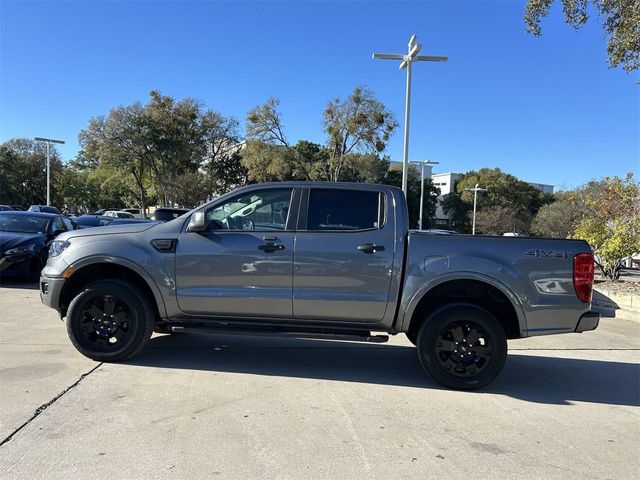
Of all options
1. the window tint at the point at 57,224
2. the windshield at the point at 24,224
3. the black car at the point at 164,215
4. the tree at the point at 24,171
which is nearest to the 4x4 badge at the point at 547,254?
the black car at the point at 164,215

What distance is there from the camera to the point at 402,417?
13.9ft

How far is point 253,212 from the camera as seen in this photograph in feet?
17.3

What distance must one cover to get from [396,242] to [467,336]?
116 cm

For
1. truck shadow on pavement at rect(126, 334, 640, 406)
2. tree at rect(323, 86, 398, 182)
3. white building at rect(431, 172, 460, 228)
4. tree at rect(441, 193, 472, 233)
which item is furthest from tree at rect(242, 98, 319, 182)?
white building at rect(431, 172, 460, 228)

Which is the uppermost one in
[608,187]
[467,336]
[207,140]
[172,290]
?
[207,140]

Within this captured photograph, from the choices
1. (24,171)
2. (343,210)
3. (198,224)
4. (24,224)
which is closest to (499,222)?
(24,224)

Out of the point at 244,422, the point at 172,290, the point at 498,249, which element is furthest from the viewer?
the point at 172,290

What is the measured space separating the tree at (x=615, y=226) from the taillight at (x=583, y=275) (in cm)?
788

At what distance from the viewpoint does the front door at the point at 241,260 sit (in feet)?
16.6

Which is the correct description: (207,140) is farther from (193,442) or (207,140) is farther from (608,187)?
(193,442)

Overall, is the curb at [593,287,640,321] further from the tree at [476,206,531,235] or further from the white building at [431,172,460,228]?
the white building at [431,172,460,228]

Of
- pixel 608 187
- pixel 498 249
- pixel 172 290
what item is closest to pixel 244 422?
pixel 172 290

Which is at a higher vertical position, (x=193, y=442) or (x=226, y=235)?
(x=226, y=235)

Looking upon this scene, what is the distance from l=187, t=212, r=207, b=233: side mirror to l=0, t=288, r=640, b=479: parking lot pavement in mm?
1498
